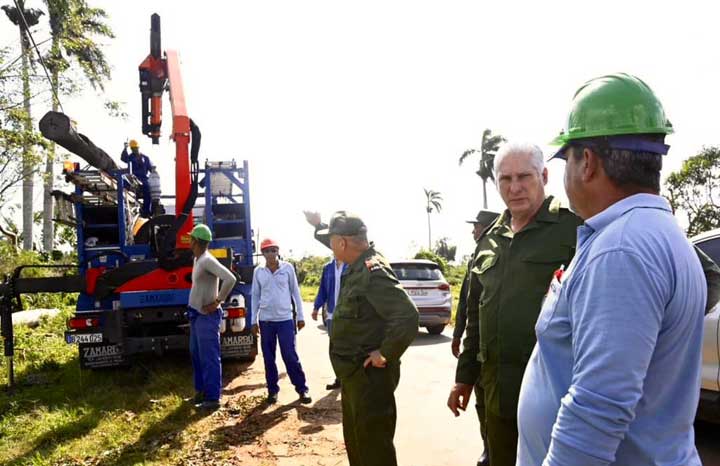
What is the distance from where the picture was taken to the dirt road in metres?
4.45

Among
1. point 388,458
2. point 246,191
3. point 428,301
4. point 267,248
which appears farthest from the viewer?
point 428,301

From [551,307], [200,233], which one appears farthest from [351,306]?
[200,233]

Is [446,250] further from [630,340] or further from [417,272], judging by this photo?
[630,340]

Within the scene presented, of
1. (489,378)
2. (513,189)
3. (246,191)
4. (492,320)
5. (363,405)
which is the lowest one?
(363,405)

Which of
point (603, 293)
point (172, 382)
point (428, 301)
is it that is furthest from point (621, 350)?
point (428, 301)

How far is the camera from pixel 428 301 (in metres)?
11.1

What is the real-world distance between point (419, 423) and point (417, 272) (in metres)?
6.13

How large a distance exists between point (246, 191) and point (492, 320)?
19.1 feet

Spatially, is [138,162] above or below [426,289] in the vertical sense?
above

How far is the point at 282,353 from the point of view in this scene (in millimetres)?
6281

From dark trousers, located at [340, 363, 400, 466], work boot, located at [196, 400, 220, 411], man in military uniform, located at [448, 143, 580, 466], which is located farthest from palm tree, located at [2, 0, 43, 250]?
man in military uniform, located at [448, 143, 580, 466]

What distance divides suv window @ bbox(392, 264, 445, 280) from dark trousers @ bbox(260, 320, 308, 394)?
16.9 ft

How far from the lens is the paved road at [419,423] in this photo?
14.5 feet

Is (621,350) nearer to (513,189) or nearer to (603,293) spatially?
(603,293)
